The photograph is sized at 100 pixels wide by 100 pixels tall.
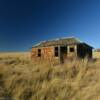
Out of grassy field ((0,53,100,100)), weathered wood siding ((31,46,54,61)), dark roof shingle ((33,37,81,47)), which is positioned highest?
dark roof shingle ((33,37,81,47))

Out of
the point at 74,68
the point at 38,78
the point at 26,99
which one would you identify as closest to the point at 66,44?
the point at 74,68

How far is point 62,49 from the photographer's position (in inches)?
930

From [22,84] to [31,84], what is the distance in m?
0.31

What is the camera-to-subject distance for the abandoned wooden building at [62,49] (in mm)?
21516

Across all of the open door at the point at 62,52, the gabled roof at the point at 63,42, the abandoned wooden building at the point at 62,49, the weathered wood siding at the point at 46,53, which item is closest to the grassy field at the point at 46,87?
the abandoned wooden building at the point at 62,49

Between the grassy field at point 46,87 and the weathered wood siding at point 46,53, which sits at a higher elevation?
the weathered wood siding at point 46,53

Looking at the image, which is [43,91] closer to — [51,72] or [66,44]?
[51,72]

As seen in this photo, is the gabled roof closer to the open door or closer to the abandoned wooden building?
the abandoned wooden building

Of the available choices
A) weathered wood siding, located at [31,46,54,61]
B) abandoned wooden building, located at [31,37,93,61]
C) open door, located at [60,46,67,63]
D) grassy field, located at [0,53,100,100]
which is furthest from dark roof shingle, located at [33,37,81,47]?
grassy field, located at [0,53,100,100]

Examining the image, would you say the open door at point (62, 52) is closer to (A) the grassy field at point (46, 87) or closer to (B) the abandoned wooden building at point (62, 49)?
(B) the abandoned wooden building at point (62, 49)

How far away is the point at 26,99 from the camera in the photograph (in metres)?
5.85

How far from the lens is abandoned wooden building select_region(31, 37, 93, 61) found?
21.5 metres

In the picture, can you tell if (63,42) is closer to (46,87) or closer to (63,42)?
(63,42)

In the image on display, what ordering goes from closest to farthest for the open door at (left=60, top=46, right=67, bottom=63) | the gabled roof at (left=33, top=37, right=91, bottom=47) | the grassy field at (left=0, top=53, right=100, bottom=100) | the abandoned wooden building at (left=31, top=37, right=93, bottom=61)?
the grassy field at (left=0, top=53, right=100, bottom=100)
the abandoned wooden building at (left=31, top=37, right=93, bottom=61)
the gabled roof at (left=33, top=37, right=91, bottom=47)
the open door at (left=60, top=46, right=67, bottom=63)
